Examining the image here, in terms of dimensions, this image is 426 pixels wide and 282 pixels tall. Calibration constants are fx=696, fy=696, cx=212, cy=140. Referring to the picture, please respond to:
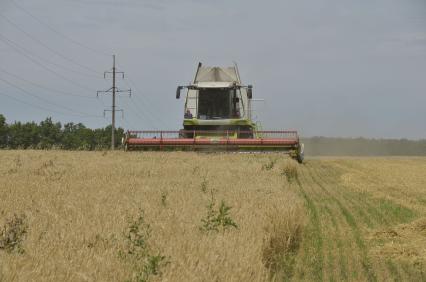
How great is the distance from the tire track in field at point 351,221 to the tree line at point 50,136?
87.9 meters

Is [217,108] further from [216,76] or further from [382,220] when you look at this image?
[382,220]

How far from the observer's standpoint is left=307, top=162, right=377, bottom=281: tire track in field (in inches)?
350

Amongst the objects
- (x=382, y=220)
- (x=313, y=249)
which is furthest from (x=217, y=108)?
(x=313, y=249)

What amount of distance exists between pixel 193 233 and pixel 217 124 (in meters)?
23.8

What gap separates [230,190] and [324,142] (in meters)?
59.4

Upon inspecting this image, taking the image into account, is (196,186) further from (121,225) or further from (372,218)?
(121,225)

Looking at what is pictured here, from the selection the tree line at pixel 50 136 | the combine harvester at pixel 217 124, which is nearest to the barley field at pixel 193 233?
the combine harvester at pixel 217 124

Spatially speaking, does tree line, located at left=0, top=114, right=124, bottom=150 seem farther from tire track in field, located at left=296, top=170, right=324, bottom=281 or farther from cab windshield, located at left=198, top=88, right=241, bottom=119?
tire track in field, located at left=296, top=170, right=324, bottom=281

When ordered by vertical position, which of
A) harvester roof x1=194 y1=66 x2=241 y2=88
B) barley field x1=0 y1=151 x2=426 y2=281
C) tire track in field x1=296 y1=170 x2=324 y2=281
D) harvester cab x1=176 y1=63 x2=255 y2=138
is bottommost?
tire track in field x1=296 y1=170 x2=324 y2=281

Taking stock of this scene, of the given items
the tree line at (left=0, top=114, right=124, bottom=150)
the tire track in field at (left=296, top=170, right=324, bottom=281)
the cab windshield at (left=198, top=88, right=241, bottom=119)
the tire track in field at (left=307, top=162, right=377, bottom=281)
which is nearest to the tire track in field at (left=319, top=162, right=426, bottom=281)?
the tire track in field at (left=307, top=162, right=377, bottom=281)

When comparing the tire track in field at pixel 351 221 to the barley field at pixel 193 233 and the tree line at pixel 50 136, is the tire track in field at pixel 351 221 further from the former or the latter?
the tree line at pixel 50 136

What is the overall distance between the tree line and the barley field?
9634cm

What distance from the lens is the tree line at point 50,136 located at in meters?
116

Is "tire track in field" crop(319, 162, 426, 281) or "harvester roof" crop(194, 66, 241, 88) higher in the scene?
"harvester roof" crop(194, 66, 241, 88)
